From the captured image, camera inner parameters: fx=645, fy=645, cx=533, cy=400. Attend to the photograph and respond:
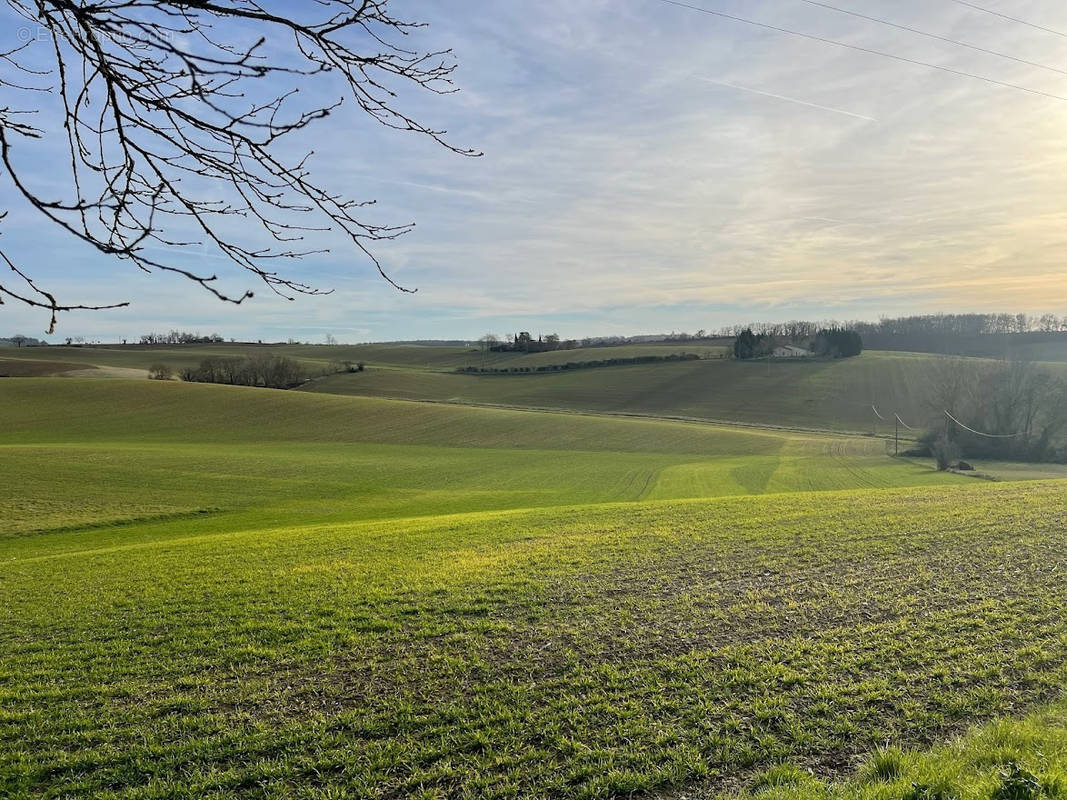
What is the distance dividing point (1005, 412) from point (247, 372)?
305ft

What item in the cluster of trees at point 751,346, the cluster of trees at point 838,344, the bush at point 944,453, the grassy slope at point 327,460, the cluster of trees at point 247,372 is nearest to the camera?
the grassy slope at point 327,460

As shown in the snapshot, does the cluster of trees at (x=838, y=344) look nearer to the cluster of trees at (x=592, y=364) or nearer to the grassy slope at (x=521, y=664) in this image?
the cluster of trees at (x=592, y=364)

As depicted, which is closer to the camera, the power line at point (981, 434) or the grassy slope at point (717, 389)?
the power line at point (981, 434)

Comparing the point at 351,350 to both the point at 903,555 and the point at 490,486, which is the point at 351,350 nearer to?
the point at 490,486

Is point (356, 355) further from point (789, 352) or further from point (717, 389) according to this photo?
point (789, 352)

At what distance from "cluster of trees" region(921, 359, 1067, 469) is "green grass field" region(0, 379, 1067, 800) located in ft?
152

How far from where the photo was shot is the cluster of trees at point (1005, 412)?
56656 mm

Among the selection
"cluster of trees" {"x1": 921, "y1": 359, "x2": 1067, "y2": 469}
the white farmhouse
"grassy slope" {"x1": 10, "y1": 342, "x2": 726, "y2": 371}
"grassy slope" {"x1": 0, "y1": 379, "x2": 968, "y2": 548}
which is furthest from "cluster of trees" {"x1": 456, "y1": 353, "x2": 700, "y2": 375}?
"cluster of trees" {"x1": 921, "y1": 359, "x2": 1067, "y2": 469}

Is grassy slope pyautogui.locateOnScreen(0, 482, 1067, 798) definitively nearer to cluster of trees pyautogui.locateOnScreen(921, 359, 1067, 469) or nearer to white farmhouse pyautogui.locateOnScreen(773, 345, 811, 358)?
cluster of trees pyautogui.locateOnScreen(921, 359, 1067, 469)

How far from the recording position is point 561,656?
24.0 feet

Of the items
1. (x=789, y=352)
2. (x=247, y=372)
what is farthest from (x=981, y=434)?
(x=247, y=372)

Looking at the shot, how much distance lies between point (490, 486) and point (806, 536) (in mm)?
23899

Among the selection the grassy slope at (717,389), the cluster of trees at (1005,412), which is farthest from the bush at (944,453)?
the grassy slope at (717,389)

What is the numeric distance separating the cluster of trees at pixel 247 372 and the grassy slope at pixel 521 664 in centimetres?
8729
